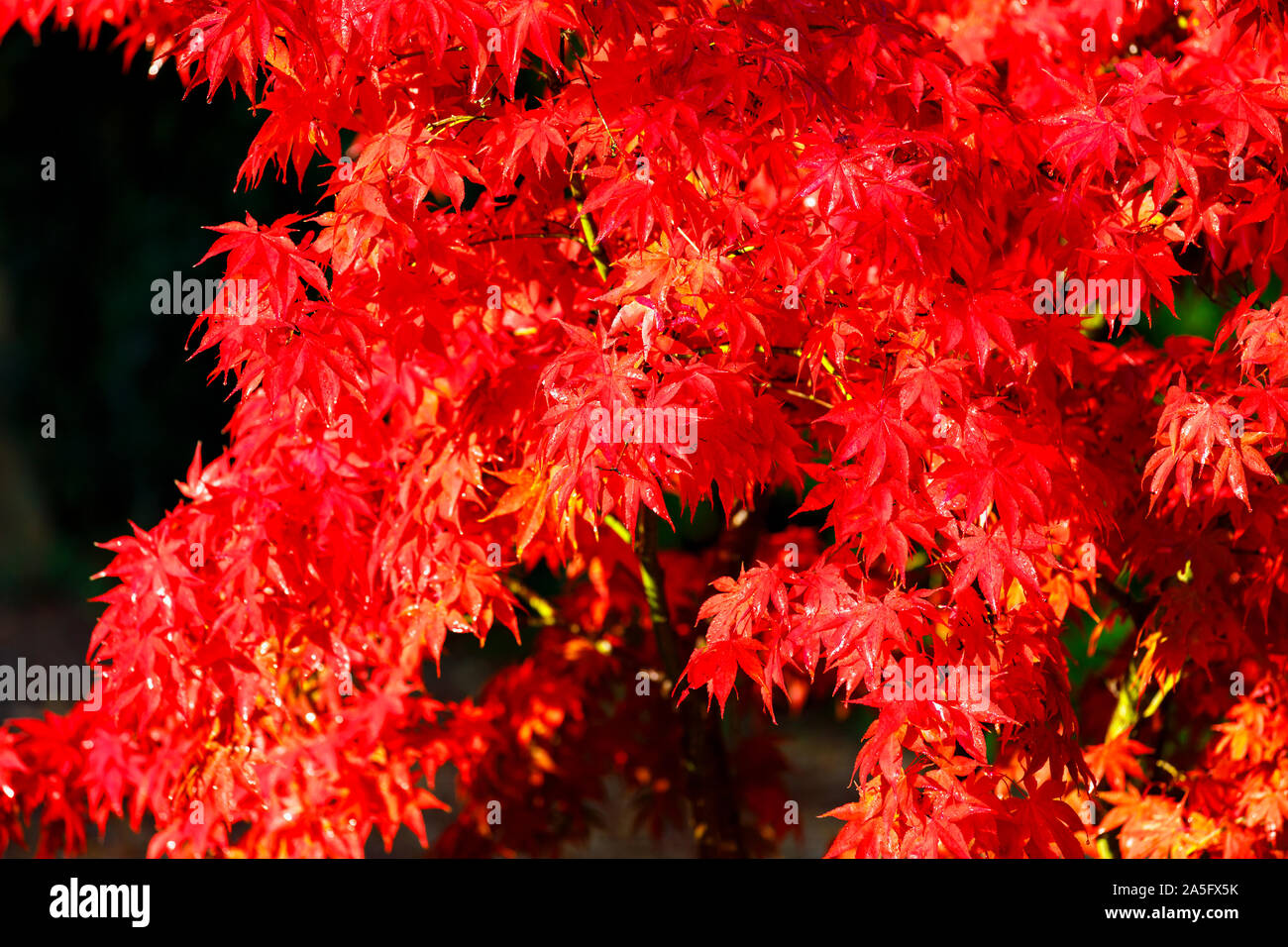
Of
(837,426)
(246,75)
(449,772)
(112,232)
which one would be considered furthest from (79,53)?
(837,426)

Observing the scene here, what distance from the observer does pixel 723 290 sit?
1819mm

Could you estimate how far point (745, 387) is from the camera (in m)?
1.84

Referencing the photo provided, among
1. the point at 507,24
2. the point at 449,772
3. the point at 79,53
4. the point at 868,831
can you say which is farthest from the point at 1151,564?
the point at 79,53

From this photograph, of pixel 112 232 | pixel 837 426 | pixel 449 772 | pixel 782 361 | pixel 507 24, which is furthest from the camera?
pixel 112 232

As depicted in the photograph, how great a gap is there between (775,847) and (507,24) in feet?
10.5

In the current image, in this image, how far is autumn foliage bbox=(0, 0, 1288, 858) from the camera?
5.89ft

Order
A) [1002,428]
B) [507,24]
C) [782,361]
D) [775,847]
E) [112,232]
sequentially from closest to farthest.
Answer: [507,24] → [1002,428] → [782,361] → [775,847] → [112,232]

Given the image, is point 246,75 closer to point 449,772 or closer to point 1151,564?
point 1151,564

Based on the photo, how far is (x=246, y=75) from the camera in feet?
5.83

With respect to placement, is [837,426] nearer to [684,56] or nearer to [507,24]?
[684,56]

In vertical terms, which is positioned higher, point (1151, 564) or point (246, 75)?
point (246, 75)

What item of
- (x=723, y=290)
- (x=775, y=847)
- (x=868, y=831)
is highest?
(x=723, y=290)

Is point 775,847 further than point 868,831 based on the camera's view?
Yes

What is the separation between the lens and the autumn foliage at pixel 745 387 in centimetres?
180
